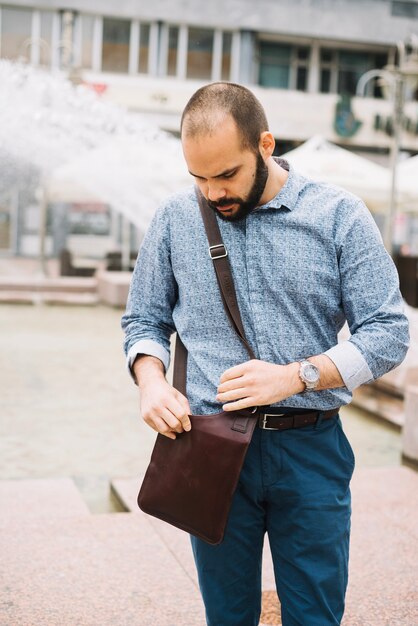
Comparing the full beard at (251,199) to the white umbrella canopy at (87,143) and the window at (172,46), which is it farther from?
the window at (172,46)

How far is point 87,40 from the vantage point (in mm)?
27453

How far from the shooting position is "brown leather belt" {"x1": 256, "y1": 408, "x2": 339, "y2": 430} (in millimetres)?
2090

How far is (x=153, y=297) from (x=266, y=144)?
484 millimetres

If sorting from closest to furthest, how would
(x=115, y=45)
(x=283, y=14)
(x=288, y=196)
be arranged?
(x=288, y=196) < (x=115, y=45) < (x=283, y=14)

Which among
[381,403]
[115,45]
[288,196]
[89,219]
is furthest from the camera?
[89,219]

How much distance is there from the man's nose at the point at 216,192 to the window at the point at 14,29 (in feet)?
87.0

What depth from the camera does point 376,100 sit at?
29.0 metres

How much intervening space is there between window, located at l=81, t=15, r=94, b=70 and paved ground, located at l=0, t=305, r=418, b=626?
2110cm

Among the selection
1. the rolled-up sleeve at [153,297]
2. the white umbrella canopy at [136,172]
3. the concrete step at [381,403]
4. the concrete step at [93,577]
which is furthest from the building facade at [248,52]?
the rolled-up sleeve at [153,297]

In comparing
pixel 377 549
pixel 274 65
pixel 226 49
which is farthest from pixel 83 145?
pixel 274 65

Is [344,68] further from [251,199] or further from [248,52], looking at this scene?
[251,199]

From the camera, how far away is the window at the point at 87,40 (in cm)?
2738

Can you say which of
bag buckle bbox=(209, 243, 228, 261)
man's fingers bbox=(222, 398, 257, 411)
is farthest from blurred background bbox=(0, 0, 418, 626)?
bag buckle bbox=(209, 243, 228, 261)

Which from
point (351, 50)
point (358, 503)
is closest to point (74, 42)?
point (351, 50)
